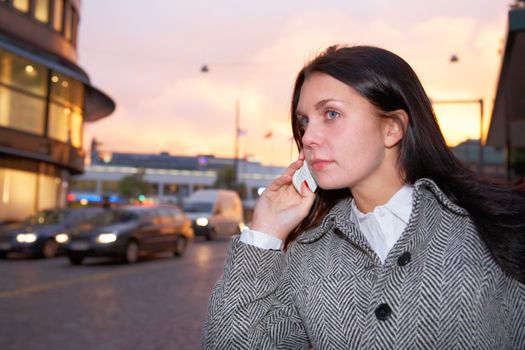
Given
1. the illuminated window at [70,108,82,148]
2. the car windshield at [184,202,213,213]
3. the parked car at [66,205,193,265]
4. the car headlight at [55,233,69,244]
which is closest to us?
the parked car at [66,205,193,265]

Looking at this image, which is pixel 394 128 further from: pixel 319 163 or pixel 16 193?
pixel 16 193

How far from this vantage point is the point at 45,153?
30828mm

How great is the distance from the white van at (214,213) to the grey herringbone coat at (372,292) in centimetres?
2636

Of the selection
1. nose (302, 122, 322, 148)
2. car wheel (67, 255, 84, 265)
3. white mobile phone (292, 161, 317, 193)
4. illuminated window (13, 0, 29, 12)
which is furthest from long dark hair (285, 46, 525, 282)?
illuminated window (13, 0, 29, 12)

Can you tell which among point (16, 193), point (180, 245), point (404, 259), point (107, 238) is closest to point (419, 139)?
point (404, 259)

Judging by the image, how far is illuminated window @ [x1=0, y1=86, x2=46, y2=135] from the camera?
92.6ft

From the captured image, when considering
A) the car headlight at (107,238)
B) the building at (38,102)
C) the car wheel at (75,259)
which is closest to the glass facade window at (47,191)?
the building at (38,102)

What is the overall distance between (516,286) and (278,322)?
89 cm

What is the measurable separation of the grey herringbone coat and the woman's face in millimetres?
204

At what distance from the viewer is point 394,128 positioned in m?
2.48

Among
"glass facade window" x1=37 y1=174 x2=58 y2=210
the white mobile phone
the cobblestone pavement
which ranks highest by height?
"glass facade window" x1=37 y1=174 x2=58 y2=210

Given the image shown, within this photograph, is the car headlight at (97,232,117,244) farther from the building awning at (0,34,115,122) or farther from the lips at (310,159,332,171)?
the lips at (310,159,332,171)

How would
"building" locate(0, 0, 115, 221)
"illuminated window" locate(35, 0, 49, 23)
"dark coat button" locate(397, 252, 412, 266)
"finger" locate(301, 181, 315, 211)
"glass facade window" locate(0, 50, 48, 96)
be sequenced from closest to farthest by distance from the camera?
1. "dark coat button" locate(397, 252, 412, 266)
2. "finger" locate(301, 181, 315, 211)
3. "glass facade window" locate(0, 50, 48, 96)
4. "building" locate(0, 0, 115, 221)
5. "illuminated window" locate(35, 0, 49, 23)

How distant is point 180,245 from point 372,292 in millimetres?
17688
